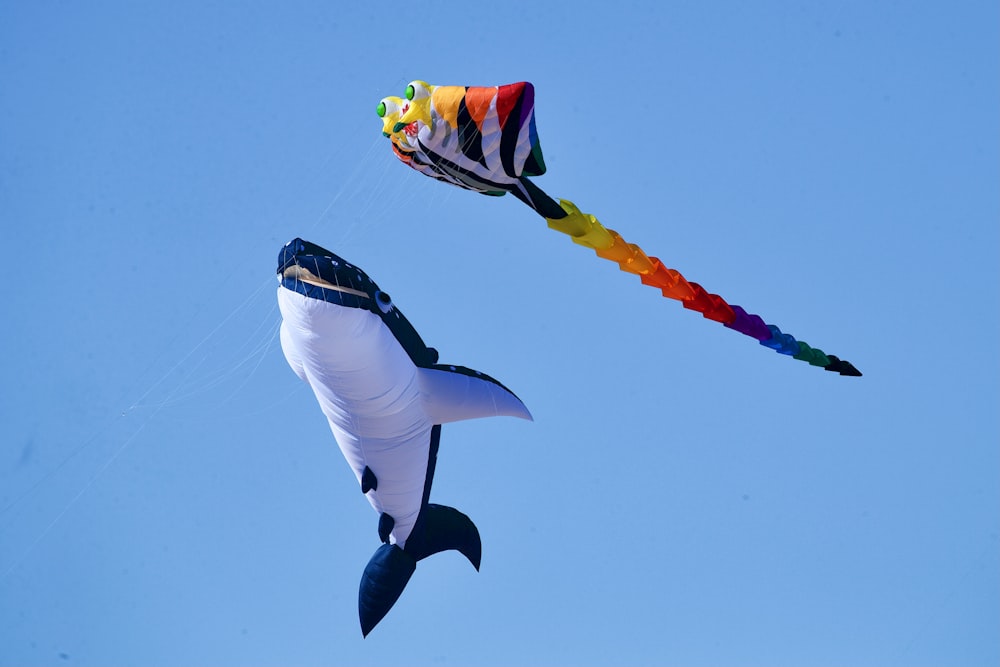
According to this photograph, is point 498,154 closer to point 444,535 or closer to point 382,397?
point 382,397

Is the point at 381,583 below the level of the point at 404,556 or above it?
below

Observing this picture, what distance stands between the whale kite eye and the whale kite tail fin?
15.3 feet

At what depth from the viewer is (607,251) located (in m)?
25.4

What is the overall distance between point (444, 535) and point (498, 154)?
913 centimetres

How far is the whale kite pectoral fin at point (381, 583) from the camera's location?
28641mm

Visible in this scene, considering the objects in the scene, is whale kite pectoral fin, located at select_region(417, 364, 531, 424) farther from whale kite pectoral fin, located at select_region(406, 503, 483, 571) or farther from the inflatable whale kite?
whale kite pectoral fin, located at select_region(406, 503, 483, 571)

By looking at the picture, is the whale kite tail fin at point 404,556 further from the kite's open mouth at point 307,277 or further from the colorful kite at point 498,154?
the colorful kite at point 498,154

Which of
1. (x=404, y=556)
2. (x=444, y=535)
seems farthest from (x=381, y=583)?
(x=444, y=535)

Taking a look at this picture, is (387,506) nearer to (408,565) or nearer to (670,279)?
(408,565)

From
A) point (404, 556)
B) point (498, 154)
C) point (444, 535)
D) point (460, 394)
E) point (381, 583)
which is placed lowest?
point (381, 583)

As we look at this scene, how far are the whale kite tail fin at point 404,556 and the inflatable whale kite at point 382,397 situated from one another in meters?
0.02

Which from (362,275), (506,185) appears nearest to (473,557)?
(362,275)

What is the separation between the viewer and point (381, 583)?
93.9ft

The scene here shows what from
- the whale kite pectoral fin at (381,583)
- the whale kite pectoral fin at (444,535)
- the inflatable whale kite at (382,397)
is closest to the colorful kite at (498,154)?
the inflatable whale kite at (382,397)
